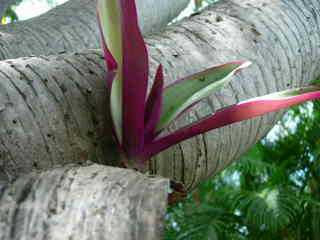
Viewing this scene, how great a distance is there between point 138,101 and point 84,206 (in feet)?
0.78

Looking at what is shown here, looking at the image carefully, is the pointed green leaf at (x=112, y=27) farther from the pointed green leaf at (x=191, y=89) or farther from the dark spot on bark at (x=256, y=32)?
the dark spot on bark at (x=256, y=32)

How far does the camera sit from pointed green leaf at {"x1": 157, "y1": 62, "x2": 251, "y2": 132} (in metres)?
0.69

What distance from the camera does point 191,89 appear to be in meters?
0.71

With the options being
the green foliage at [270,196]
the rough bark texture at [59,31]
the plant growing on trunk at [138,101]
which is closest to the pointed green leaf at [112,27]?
the plant growing on trunk at [138,101]

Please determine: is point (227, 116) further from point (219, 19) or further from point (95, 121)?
point (219, 19)

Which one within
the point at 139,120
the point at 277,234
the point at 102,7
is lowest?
the point at 277,234

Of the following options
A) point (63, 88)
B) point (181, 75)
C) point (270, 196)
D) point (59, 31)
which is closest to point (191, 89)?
point (181, 75)

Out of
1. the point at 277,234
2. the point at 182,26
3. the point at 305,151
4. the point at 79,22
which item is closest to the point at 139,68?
the point at 182,26

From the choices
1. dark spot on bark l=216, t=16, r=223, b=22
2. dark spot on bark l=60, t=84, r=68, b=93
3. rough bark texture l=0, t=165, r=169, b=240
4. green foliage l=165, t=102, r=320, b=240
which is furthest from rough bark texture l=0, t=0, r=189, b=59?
green foliage l=165, t=102, r=320, b=240

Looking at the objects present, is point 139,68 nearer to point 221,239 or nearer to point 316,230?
point 221,239

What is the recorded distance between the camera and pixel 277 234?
3260mm

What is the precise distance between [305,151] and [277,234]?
89cm

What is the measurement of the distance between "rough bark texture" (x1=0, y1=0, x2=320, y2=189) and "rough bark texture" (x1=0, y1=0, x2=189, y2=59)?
1.26ft

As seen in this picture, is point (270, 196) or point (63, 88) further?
point (270, 196)
